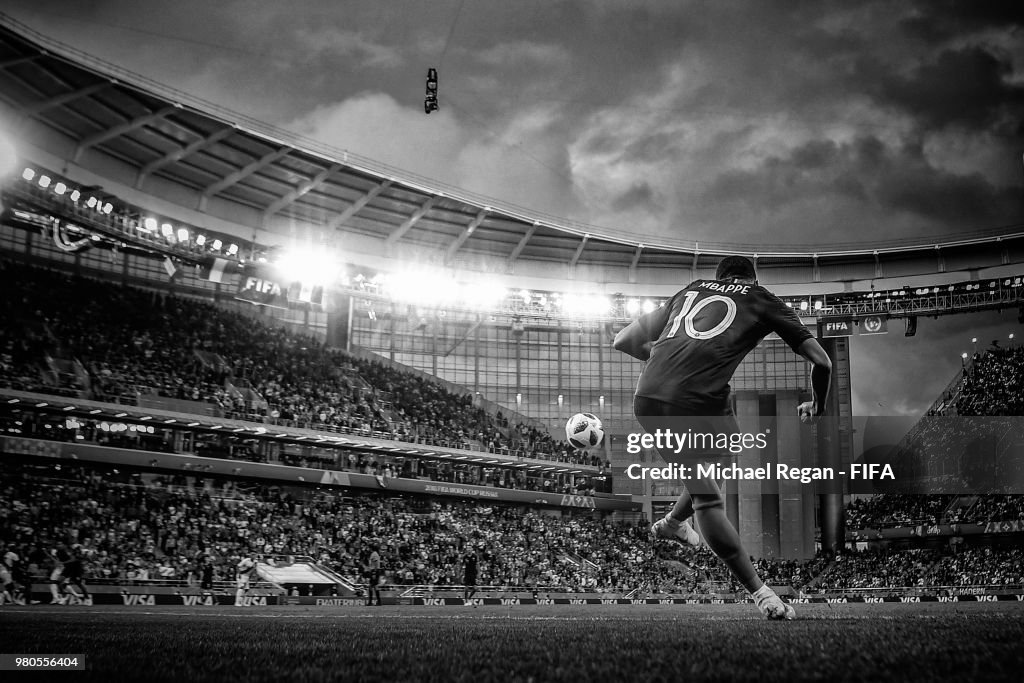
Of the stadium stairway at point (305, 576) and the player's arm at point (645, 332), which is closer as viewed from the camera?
the player's arm at point (645, 332)

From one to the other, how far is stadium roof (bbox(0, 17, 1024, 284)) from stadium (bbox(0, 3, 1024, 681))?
14 cm

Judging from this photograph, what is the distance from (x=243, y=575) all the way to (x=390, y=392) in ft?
63.0

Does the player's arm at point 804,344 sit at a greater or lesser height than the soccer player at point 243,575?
greater

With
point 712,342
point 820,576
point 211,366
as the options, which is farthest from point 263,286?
point 712,342

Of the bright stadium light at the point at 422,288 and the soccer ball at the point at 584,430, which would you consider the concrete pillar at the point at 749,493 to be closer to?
the bright stadium light at the point at 422,288

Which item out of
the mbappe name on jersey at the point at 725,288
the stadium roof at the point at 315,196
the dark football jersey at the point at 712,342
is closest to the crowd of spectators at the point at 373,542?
the stadium roof at the point at 315,196

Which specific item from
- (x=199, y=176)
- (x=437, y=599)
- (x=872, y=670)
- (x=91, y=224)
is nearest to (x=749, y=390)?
(x=437, y=599)

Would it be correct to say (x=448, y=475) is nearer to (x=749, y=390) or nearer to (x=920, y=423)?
(x=749, y=390)

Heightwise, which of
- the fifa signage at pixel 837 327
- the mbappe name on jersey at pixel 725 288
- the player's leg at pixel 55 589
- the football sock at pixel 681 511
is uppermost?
the fifa signage at pixel 837 327

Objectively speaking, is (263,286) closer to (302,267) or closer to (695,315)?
(302,267)

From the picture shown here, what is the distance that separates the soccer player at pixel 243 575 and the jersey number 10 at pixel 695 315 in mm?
22926

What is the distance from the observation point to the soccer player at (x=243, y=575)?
26.7m

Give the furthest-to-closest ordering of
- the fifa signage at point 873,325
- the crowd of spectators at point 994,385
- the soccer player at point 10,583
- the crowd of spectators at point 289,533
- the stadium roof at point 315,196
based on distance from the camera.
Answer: the fifa signage at point 873,325 → the crowd of spectators at point 994,385 → the stadium roof at point 315,196 → the crowd of spectators at point 289,533 → the soccer player at point 10,583

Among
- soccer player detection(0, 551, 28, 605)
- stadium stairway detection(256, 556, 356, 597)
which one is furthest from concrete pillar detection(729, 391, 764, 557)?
soccer player detection(0, 551, 28, 605)
